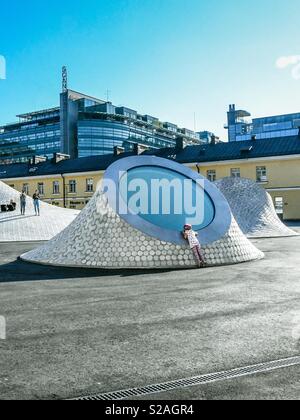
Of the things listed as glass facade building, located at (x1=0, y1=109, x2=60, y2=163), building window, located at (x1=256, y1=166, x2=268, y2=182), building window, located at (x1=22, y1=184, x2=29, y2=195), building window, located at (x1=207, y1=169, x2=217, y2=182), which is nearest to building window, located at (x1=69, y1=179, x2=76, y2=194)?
building window, located at (x1=22, y1=184, x2=29, y2=195)

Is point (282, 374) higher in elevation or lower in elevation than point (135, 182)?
lower

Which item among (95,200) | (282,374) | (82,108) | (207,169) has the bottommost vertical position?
(282,374)

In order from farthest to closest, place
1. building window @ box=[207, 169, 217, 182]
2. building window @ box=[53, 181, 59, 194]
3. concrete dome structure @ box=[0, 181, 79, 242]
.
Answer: building window @ box=[53, 181, 59, 194] < building window @ box=[207, 169, 217, 182] < concrete dome structure @ box=[0, 181, 79, 242]

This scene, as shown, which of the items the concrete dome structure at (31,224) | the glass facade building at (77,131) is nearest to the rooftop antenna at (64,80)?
the glass facade building at (77,131)

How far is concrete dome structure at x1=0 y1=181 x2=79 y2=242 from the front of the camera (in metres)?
28.3

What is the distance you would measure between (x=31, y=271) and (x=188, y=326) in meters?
7.29

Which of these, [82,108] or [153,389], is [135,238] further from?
[82,108]

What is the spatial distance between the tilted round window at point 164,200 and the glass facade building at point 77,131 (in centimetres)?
9243

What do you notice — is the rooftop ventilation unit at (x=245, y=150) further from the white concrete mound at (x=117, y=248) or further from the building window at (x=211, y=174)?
the white concrete mound at (x=117, y=248)

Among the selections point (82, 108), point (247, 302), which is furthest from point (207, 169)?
point (82, 108)

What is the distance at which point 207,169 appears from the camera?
2037 inches

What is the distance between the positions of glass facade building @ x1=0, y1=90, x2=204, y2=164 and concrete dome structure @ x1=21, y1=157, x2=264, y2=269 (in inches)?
3695

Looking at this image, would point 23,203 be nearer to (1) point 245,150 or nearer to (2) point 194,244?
(2) point 194,244

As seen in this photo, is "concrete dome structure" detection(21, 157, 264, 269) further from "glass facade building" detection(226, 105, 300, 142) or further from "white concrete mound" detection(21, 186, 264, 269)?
"glass facade building" detection(226, 105, 300, 142)
